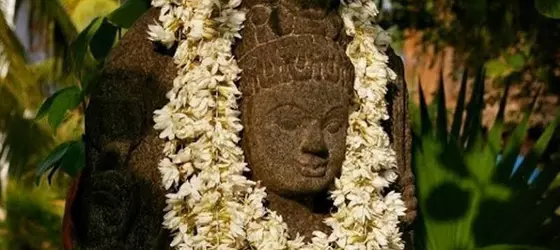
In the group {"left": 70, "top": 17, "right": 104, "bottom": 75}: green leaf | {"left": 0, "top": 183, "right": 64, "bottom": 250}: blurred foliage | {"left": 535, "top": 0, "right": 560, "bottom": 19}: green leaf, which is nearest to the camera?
{"left": 535, "top": 0, "right": 560, "bottom": 19}: green leaf

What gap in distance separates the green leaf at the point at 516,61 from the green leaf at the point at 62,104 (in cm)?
348

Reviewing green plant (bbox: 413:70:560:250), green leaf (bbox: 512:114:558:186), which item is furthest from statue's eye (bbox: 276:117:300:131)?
green leaf (bbox: 512:114:558:186)

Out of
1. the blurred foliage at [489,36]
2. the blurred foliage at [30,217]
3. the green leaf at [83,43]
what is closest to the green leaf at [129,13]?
the green leaf at [83,43]

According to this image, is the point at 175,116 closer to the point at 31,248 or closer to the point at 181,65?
the point at 181,65

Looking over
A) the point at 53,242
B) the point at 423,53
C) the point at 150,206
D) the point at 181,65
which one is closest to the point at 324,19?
the point at 181,65

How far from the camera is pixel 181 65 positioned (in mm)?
3492

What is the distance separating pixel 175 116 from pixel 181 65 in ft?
0.51

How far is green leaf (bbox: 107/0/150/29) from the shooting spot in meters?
4.10

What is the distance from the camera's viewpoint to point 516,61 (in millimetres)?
6984

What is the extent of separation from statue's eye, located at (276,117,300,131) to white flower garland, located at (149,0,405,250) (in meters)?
0.12

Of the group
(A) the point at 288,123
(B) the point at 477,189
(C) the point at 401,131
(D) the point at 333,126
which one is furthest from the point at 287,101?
(B) the point at 477,189

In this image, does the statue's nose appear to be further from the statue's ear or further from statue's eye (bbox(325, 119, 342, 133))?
the statue's ear

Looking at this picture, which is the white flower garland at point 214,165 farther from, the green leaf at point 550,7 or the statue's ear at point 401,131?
the green leaf at point 550,7

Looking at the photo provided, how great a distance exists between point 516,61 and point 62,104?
364 centimetres
